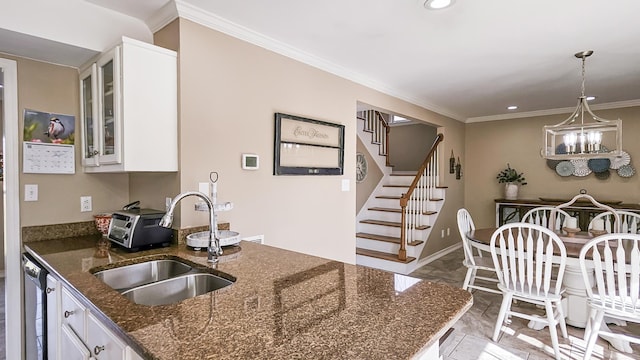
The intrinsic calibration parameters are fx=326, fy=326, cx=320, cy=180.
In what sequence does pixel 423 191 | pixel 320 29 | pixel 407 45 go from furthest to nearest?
pixel 423 191 < pixel 407 45 < pixel 320 29

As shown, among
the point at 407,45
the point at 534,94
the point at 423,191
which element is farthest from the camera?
the point at 423,191

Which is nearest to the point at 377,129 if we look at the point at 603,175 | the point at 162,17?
the point at 603,175

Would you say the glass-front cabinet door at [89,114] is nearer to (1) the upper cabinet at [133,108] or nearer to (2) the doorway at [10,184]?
(1) the upper cabinet at [133,108]

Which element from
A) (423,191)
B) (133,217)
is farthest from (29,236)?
(423,191)

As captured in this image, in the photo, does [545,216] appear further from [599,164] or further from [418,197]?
[599,164]

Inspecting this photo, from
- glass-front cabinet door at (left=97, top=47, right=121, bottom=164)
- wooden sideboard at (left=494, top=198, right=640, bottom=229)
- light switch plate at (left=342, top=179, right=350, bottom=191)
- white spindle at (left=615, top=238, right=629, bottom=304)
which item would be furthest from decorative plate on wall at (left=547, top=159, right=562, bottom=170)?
glass-front cabinet door at (left=97, top=47, right=121, bottom=164)

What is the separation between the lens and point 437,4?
192cm

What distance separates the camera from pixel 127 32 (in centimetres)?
211

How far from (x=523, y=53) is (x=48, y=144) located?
359cm

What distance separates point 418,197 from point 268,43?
125 inches

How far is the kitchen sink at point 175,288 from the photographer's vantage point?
1428mm

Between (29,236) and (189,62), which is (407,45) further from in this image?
(29,236)

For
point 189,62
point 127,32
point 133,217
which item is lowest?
point 133,217

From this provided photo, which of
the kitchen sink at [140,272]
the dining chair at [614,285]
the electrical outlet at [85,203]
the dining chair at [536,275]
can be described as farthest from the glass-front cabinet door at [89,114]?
the dining chair at [614,285]
